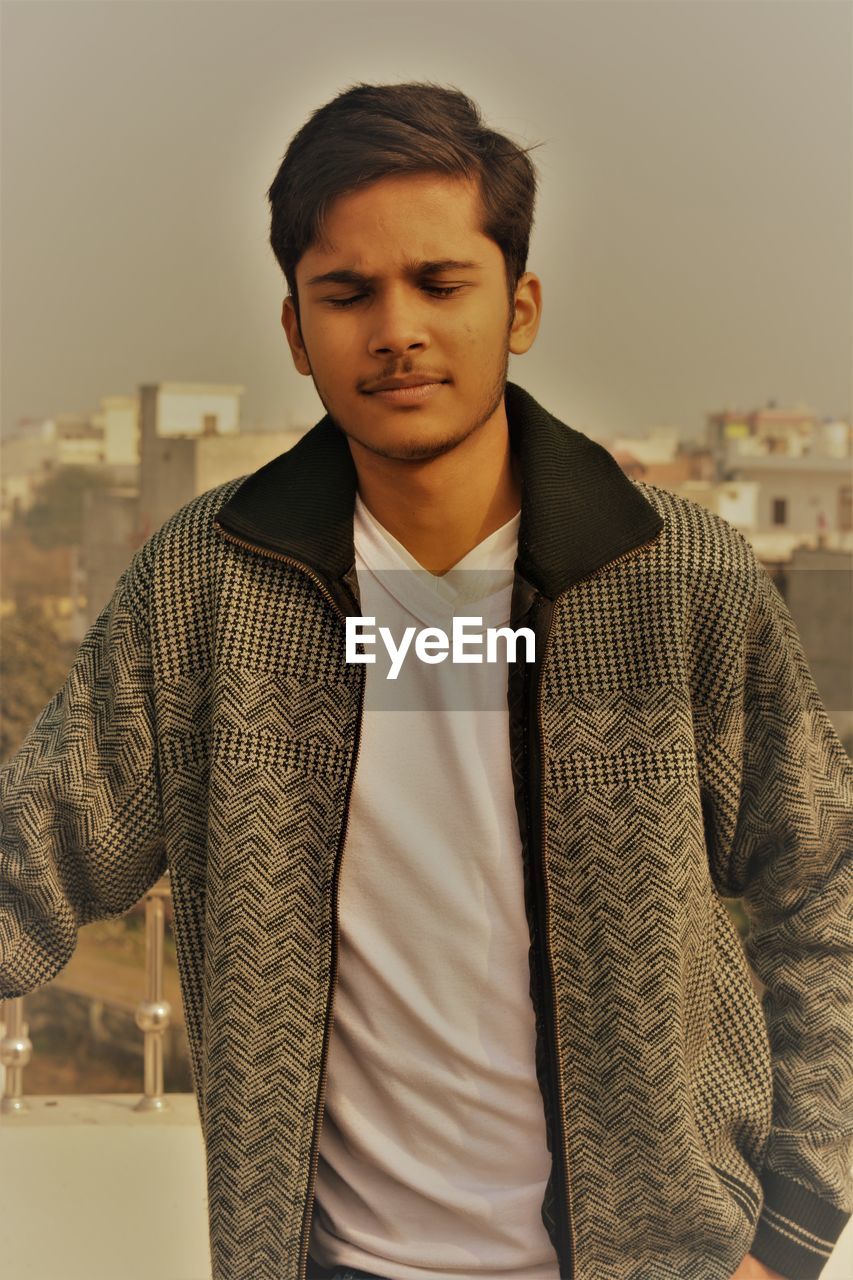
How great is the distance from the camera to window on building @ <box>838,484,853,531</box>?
36.3m

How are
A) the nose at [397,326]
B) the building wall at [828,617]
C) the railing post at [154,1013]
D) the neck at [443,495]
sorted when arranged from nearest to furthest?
the nose at [397,326] < the neck at [443,495] < the railing post at [154,1013] < the building wall at [828,617]

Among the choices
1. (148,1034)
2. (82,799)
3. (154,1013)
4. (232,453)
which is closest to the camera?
(82,799)

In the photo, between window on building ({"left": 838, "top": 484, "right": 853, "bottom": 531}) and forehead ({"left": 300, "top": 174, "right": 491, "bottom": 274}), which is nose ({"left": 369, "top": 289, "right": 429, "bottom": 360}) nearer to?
forehead ({"left": 300, "top": 174, "right": 491, "bottom": 274})

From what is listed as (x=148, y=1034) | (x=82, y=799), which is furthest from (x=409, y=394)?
(x=148, y=1034)

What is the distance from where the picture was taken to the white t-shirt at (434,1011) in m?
1.37

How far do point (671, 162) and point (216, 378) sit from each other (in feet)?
39.0

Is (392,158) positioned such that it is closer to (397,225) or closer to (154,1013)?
(397,225)

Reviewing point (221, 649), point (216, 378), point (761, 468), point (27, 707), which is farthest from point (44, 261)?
point (221, 649)

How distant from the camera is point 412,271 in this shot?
1363 millimetres

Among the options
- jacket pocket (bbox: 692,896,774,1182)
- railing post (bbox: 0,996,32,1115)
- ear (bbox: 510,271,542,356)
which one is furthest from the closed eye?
railing post (bbox: 0,996,32,1115)

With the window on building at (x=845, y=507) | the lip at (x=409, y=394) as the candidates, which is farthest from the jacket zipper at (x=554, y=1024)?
the window on building at (x=845, y=507)

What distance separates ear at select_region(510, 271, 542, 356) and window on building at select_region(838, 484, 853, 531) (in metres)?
36.0

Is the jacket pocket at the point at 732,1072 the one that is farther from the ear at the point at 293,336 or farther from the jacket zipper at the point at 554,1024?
the ear at the point at 293,336

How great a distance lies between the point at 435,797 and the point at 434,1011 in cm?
19
